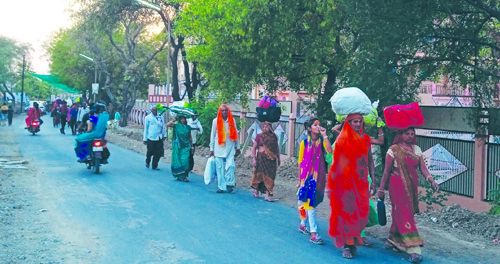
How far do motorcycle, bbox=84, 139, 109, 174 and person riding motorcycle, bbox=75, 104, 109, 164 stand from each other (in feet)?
0.38

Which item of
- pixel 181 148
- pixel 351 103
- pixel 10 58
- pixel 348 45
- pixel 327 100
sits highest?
pixel 10 58

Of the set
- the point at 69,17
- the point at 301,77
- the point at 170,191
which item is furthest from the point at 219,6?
the point at 69,17

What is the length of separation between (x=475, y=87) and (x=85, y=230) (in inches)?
289

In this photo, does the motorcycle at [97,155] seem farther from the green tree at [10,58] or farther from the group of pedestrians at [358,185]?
the green tree at [10,58]

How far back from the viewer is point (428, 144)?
41.9 feet

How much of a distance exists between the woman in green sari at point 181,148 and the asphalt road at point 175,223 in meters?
0.30

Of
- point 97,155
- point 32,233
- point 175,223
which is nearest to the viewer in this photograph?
point 32,233

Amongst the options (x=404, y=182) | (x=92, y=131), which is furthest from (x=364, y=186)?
(x=92, y=131)

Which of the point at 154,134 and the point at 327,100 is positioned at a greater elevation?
the point at 327,100

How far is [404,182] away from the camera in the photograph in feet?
22.7

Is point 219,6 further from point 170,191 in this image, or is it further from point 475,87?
point 475,87

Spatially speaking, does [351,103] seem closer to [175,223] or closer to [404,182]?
[404,182]

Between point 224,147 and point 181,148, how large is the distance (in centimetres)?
205

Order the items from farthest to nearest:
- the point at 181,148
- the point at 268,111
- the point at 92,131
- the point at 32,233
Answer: the point at 92,131 → the point at 181,148 → the point at 268,111 → the point at 32,233
